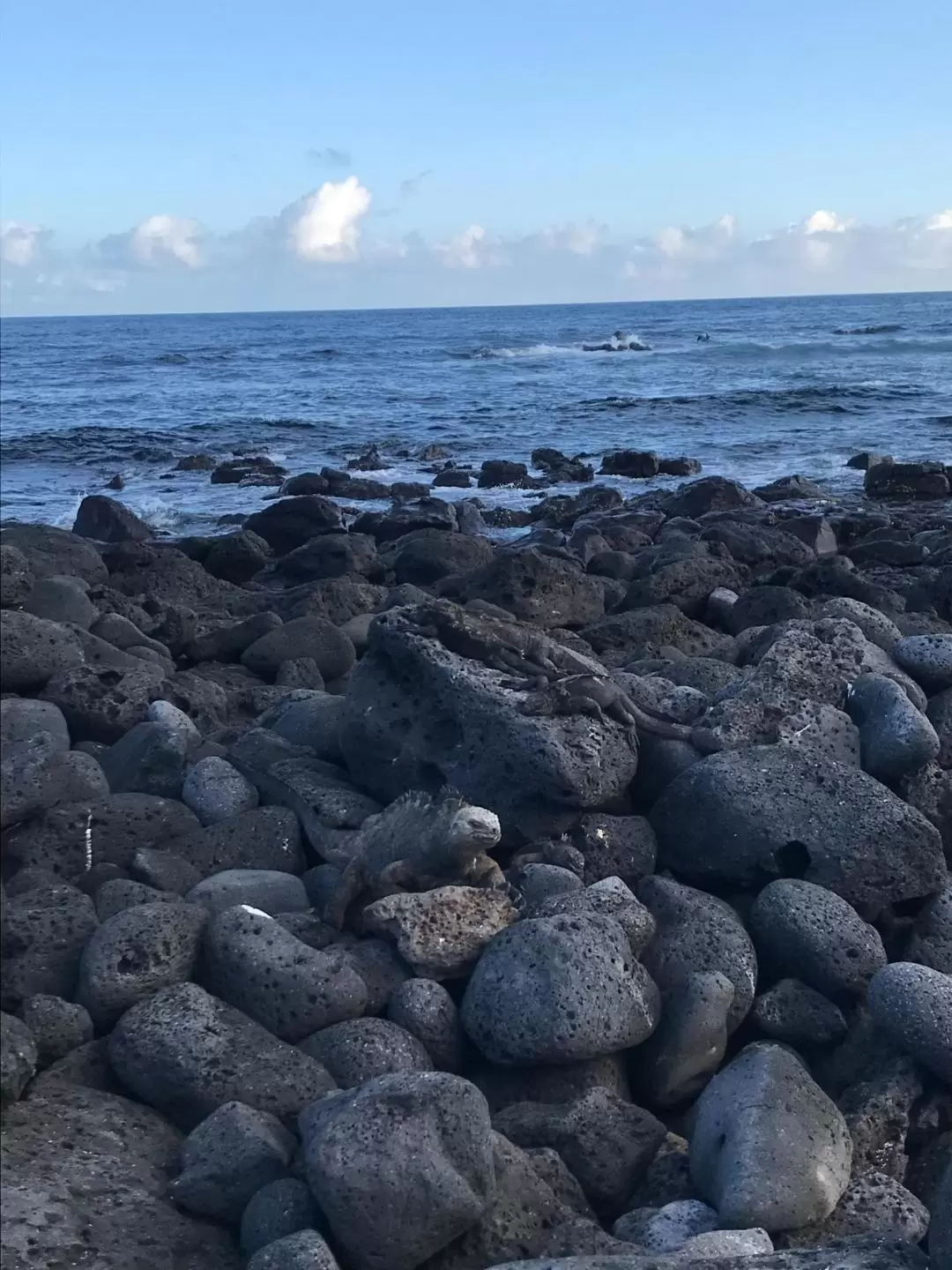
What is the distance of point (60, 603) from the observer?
8.02 meters

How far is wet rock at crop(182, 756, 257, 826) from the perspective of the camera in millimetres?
5543

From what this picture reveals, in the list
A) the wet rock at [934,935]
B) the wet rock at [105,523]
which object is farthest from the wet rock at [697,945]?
the wet rock at [105,523]

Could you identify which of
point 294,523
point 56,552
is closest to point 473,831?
point 56,552

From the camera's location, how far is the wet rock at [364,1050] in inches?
164

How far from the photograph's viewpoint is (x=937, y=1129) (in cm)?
432

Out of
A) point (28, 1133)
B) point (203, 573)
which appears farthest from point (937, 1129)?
point (203, 573)

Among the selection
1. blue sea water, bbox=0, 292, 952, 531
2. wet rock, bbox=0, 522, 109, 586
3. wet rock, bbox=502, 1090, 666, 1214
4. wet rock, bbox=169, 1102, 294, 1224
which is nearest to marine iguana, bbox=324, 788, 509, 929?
wet rock, bbox=502, 1090, 666, 1214

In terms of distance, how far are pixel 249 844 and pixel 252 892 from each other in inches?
15.8

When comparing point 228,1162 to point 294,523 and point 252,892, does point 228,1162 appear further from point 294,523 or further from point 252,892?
point 294,523

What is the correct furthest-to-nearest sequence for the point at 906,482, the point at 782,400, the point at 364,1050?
the point at 782,400
the point at 906,482
the point at 364,1050

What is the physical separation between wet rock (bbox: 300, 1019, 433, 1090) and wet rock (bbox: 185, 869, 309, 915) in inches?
28.0

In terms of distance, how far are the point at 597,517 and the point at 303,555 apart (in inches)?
239

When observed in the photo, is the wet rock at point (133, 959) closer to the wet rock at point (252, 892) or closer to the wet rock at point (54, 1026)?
the wet rock at point (54, 1026)

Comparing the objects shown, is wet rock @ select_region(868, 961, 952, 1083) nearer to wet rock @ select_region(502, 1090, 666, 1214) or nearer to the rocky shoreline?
the rocky shoreline
